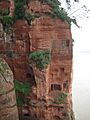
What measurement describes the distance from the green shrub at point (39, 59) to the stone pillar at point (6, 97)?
122 inches

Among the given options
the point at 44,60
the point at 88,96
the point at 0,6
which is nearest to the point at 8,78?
the point at 44,60

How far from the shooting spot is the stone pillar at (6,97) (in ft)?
46.0

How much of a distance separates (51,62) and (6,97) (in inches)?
188

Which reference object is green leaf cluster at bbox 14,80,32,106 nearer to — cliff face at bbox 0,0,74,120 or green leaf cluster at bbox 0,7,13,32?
cliff face at bbox 0,0,74,120

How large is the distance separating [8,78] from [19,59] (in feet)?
13.6

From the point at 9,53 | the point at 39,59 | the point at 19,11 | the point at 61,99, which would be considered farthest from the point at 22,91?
the point at 19,11

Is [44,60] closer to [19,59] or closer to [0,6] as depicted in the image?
[19,59]

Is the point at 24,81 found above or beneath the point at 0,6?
beneath

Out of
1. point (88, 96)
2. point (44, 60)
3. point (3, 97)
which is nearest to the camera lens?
point (3, 97)

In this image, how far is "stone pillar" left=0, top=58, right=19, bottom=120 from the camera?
14.0 meters

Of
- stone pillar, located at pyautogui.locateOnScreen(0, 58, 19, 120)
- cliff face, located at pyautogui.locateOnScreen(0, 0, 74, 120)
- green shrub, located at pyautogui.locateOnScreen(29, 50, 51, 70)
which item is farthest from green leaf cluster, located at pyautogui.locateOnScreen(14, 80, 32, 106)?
stone pillar, located at pyautogui.locateOnScreen(0, 58, 19, 120)

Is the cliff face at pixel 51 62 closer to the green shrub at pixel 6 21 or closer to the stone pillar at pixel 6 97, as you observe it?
the green shrub at pixel 6 21

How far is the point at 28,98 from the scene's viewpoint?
1798 centimetres

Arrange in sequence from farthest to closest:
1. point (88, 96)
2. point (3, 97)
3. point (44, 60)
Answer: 1. point (88, 96)
2. point (44, 60)
3. point (3, 97)
